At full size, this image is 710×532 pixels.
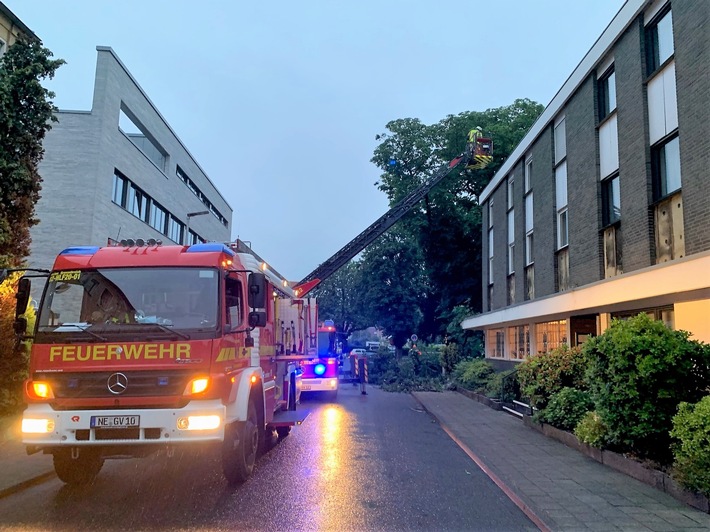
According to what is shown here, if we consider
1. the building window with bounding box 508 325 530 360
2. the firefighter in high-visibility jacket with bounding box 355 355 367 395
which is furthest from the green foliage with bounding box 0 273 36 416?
the building window with bounding box 508 325 530 360

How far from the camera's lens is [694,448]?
5.62 meters

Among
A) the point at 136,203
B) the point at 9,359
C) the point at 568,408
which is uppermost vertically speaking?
the point at 136,203

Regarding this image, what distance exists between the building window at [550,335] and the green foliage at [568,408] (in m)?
4.80

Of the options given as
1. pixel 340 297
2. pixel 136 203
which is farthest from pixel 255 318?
pixel 340 297

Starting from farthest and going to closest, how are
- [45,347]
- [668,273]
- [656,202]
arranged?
[656,202]
[668,273]
[45,347]

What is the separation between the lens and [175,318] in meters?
6.35

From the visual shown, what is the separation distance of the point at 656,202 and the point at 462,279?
21.3 meters

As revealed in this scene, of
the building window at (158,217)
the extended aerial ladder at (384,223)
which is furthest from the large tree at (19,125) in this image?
the building window at (158,217)

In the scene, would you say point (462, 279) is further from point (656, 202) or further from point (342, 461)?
point (342, 461)

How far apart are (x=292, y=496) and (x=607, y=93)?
11.4 metres

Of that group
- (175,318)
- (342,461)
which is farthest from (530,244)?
(175,318)

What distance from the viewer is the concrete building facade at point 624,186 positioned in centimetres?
888

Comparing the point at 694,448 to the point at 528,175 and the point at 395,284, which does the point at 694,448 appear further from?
the point at 395,284

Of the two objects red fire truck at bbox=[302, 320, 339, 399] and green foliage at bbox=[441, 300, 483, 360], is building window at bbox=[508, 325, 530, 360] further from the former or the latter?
green foliage at bbox=[441, 300, 483, 360]
